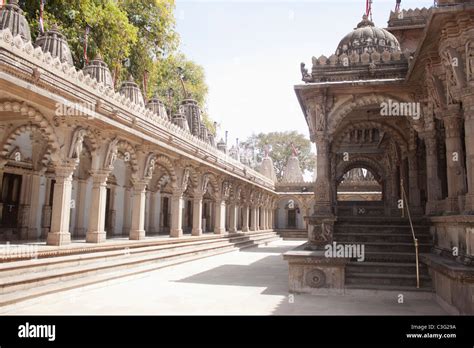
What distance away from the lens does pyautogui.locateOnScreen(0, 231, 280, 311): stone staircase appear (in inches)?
263

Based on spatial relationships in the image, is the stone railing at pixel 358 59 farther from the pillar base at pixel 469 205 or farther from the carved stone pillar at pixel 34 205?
the carved stone pillar at pixel 34 205

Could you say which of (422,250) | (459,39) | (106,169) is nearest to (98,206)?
(106,169)

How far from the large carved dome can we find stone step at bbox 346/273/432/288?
7.75m

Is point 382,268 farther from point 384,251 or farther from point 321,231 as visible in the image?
point 321,231

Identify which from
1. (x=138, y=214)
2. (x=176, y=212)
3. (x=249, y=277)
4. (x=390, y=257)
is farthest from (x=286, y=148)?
(x=390, y=257)

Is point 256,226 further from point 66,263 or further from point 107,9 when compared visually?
point 66,263

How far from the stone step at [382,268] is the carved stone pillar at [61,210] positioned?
6309 mm

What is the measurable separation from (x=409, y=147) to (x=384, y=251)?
4.88m

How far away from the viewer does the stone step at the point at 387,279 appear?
24.9 feet

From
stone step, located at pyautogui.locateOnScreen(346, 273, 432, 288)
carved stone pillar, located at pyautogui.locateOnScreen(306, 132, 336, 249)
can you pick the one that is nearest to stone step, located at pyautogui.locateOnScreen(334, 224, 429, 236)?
carved stone pillar, located at pyautogui.locateOnScreen(306, 132, 336, 249)

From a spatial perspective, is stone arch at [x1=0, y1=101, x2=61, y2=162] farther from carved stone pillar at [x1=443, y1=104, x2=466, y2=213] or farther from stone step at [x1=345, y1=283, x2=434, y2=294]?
carved stone pillar at [x1=443, y1=104, x2=466, y2=213]

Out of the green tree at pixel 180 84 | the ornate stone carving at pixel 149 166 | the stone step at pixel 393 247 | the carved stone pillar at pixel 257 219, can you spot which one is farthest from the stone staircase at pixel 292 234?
the stone step at pixel 393 247

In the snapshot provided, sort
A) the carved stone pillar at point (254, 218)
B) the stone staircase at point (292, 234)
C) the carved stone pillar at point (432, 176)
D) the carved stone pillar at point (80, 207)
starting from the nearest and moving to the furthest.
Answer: the carved stone pillar at point (432, 176)
the carved stone pillar at point (80, 207)
the carved stone pillar at point (254, 218)
the stone staircase at point (292, 234)

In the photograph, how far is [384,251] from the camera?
28.4 feet
